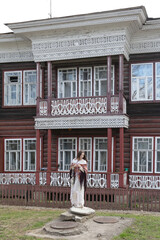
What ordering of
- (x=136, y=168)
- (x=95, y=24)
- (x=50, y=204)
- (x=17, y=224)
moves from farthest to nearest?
(x=136, y=168)
(x=95, y=24)
(x=50, y=204)
(x=17, y=224)

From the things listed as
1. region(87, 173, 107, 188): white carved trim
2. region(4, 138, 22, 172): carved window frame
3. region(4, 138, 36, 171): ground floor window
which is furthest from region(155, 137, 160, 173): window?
region(4, 138, 22, 172): carved window frame

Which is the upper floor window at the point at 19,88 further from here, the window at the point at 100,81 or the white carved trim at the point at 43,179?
the white carved trim at the point at 43,179

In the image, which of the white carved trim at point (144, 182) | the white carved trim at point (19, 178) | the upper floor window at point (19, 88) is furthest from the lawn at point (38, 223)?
the upper floor window at point (19, 88)

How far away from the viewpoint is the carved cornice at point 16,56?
18922mm

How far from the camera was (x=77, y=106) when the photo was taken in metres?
16.7

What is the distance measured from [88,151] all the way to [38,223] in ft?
23.6

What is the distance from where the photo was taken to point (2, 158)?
62.7ft

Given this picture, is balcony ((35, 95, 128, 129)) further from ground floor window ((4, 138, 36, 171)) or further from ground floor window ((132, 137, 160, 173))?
ground floor window ((4, 138, 36, 171))

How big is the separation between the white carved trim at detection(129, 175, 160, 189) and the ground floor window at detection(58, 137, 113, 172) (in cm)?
146

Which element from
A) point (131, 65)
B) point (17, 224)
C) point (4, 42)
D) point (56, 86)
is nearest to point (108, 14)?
point (131, 65)

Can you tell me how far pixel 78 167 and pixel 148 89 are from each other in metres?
6.65

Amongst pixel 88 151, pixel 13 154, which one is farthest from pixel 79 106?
pixel 13 154

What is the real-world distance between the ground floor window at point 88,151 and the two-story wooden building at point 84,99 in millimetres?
47

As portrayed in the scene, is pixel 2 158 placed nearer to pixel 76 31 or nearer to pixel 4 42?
pixel 4 42
